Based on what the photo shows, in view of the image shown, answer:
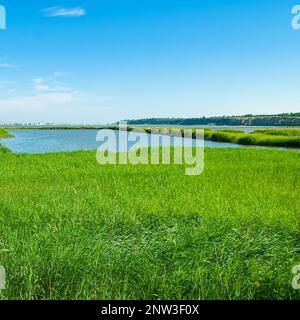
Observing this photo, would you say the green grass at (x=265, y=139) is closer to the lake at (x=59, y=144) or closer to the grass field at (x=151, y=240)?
the lake at (x=59, y=144)

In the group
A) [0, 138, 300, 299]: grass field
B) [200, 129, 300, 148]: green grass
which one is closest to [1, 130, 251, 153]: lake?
[200, 129, 300, 148]: green grass

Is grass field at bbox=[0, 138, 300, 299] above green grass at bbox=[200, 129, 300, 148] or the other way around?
the other way around

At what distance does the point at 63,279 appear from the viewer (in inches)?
142

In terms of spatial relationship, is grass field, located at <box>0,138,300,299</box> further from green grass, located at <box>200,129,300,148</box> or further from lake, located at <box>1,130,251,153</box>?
green grass, located at <box>200,129,300,148</box>

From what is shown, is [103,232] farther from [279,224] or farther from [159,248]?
[279,224]

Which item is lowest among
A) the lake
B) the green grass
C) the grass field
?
the grass field

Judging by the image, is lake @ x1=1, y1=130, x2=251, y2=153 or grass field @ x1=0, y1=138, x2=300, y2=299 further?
lake @ x1=1, y1=130, x2=251, y2=153

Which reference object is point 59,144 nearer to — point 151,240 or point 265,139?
point 265,139

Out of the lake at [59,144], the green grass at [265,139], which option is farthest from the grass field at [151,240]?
the green grass at [265,139]

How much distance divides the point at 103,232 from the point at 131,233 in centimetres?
41

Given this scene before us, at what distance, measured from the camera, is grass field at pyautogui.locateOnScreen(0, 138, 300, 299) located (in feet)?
11.5
